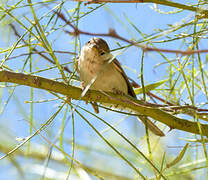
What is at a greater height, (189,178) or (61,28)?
(61,28)

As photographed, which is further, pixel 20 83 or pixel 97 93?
pixel 97 93

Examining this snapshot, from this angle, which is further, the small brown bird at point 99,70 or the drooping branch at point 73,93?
the small brown bird at point 99,70

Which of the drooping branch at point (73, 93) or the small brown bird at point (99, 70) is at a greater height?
the small brown bird at point (99, 70)

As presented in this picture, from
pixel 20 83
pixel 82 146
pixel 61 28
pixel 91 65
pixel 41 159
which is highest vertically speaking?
pixel 91 65

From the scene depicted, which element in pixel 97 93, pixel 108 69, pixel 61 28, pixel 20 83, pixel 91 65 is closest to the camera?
pixel 61 28

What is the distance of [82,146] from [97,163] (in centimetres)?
18

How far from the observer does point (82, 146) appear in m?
2.39

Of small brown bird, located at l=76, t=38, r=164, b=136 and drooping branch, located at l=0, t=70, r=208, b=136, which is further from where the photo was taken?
small brown bird, located at l=76, t=38, r=164, b=136

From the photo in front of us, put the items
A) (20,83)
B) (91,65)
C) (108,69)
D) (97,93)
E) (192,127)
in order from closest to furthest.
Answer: (20,83) → (192,127) → (97,93) → (91,65) → (108,69)

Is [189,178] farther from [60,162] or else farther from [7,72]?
[7,72]

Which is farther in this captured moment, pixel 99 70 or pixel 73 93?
pixel 99 70

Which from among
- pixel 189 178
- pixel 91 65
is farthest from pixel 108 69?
pixel 189 178

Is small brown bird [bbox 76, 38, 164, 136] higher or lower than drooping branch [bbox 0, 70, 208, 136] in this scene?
higher

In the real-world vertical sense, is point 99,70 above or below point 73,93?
above
